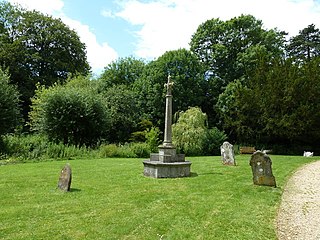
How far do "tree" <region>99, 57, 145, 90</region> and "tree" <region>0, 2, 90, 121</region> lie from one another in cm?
452

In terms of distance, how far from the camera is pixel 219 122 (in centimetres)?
3192

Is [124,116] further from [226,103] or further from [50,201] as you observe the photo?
[50,201]

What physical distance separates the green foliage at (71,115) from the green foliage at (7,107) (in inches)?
75.8

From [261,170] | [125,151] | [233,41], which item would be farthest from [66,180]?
[233,41]

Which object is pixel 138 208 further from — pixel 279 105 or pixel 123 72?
pixel 123 72

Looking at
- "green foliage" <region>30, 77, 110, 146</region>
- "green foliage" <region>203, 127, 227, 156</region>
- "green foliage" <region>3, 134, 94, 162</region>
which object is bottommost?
"green foliage" <region>3, 134, 94, 162</region>

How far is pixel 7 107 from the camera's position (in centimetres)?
1978

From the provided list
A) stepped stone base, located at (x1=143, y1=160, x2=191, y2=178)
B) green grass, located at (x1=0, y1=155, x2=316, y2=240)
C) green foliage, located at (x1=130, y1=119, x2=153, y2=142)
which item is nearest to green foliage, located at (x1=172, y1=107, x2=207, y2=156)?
green foliage, located at (x1=130, y1=119, x2=153, y2=142)

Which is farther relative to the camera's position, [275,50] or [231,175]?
[275,50]

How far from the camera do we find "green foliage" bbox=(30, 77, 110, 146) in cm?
2127

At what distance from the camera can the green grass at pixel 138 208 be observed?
5.23 metres

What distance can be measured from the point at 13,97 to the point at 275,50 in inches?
1110

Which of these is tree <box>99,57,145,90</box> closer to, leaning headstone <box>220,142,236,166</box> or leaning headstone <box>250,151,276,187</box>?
leaning headstone <box>220,142,236,166</box>

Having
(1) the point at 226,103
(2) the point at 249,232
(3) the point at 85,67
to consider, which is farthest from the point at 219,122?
(2) the point at 249,232
